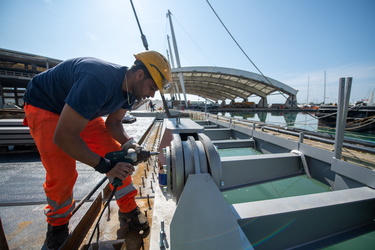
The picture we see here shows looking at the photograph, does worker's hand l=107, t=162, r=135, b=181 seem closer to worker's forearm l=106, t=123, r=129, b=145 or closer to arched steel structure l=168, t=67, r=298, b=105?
worker's forearm l=106, t=123, r=129, b=145

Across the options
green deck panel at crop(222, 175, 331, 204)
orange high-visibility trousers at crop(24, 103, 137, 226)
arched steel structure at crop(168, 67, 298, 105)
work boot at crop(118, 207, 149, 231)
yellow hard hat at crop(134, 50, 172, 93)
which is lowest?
green deck panel at crop(222, 175, 331, 204)

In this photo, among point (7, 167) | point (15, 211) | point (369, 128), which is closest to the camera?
point (15, 211)

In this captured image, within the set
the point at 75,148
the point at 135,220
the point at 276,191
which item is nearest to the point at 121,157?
the point at 75,148

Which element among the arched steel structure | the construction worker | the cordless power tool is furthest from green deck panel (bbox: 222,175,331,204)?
the arched steel structure

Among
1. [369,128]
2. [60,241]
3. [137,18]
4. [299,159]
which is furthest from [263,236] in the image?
[369,128]

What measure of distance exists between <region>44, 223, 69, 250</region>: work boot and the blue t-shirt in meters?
1.04

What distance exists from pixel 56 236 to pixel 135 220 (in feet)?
2.15

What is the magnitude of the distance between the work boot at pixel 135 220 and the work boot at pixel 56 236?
0.49 meters

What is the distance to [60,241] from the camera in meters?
1.33

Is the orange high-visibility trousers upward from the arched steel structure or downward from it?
downward

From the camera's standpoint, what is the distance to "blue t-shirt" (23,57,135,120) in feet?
3.55

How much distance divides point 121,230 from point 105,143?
2.97 feet

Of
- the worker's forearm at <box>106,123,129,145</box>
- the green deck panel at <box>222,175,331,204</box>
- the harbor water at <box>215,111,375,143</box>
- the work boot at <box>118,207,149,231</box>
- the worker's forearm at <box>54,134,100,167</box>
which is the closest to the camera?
the worker's forearm at <box>54,134,100,167</box>

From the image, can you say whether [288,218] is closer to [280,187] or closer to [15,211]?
[280,187]
